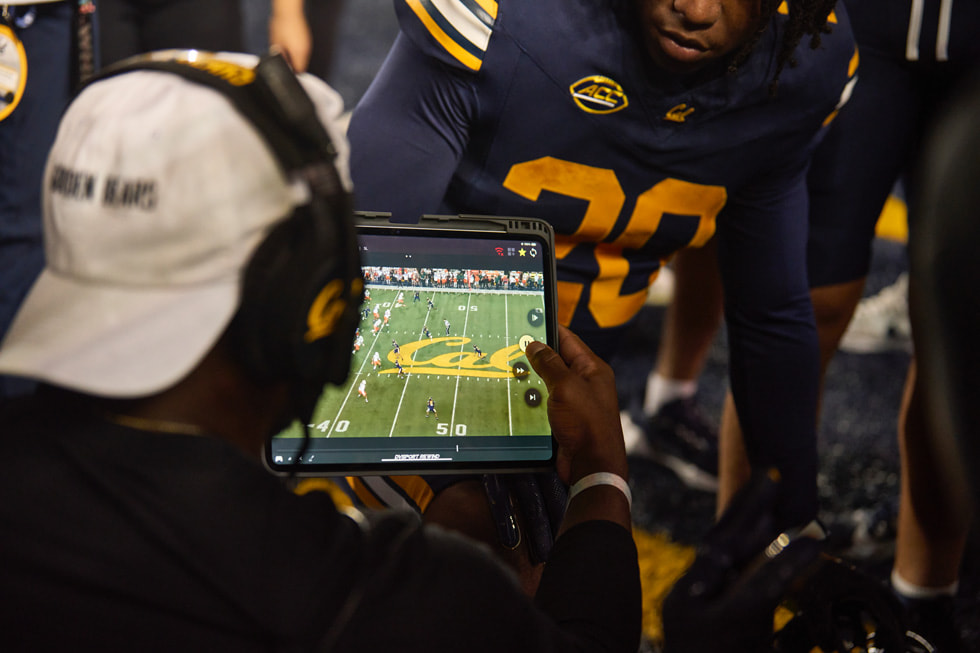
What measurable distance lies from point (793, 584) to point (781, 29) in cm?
67

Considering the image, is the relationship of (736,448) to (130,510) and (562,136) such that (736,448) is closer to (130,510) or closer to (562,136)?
(562,136)

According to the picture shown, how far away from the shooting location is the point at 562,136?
0.98m

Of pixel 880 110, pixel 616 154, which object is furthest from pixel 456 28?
pixel 880 110

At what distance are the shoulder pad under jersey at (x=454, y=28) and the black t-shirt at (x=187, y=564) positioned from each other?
21.8 inches

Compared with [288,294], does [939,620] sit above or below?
below

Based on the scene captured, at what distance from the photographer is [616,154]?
39.8 inches

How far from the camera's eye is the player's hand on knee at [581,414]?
73 cm

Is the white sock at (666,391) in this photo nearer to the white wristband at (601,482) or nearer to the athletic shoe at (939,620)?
the athletic shoe at (939,620)

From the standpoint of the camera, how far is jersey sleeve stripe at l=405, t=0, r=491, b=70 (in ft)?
2.96

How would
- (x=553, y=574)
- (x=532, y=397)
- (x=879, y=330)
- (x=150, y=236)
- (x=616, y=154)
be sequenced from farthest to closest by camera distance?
(x=879, y=330) < (x=616, y=154) < (x=532, y=397) < (x=553, y=574) < (x=150, y=236)

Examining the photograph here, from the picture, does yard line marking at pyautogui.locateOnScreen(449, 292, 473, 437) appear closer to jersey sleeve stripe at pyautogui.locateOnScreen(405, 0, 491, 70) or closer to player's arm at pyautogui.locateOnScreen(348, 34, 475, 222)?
player's arm at pyautogui.locateOnScreen(348, 34, 475, 222)

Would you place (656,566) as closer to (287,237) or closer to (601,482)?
(601,482)

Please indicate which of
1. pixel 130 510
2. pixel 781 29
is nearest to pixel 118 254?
pixel 130 510

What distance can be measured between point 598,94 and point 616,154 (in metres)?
0.08
